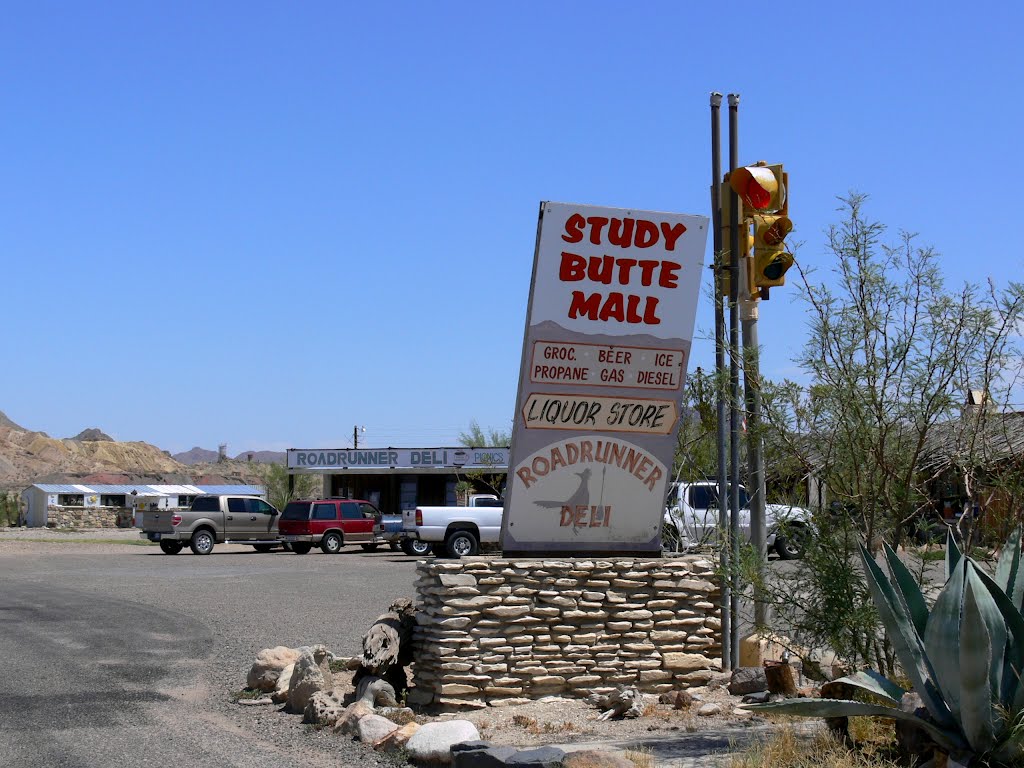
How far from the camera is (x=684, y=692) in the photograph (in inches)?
374

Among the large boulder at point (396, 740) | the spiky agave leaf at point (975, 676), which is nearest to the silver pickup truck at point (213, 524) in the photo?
→ the large boulder at point (396, 740)

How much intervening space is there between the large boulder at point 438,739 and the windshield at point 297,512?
28702mm

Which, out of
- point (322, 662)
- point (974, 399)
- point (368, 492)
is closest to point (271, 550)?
point (368, 492)

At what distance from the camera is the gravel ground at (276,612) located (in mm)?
8445

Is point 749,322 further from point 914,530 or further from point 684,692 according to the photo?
point 684,692

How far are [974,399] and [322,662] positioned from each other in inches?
257

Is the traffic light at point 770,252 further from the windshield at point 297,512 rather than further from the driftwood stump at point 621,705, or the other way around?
the windshield at point 297,512

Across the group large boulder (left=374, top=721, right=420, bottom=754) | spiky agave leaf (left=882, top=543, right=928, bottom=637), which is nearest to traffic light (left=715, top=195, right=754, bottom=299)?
spiky agave leaf (left=882, top=543, right=928, bottom=637)

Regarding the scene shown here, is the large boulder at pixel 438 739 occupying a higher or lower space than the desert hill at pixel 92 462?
lower

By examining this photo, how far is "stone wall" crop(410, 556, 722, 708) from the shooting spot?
9.36 m

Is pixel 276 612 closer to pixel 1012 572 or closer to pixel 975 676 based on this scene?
pixel 1012 572

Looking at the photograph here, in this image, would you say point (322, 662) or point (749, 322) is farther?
point (322, 662)

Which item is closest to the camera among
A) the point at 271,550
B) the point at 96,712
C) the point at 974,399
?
the point at 974,399

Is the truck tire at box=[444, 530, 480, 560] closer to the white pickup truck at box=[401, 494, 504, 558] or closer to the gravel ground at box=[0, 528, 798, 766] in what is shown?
the white pickup truck at box=[401, 494, 504, 558]
